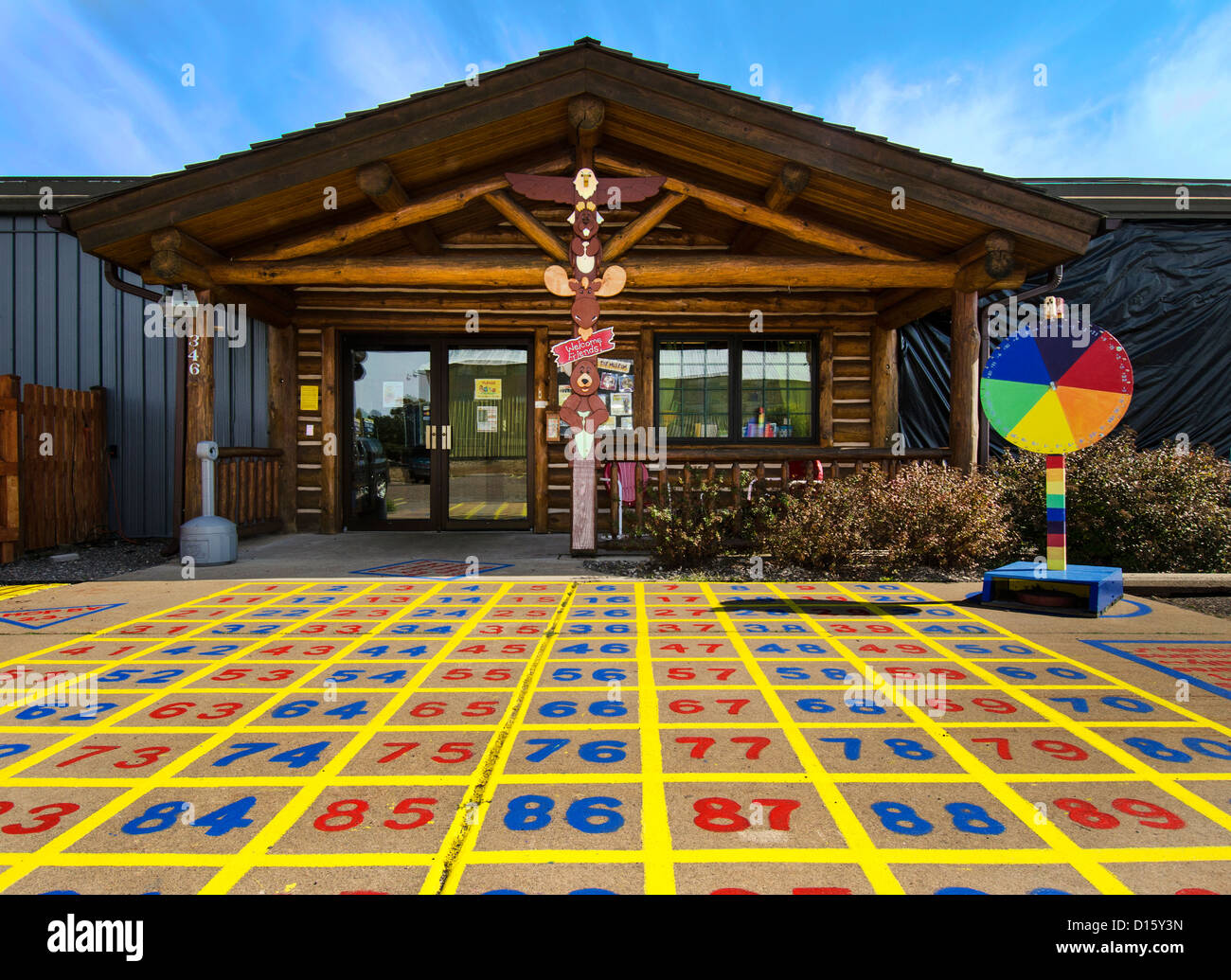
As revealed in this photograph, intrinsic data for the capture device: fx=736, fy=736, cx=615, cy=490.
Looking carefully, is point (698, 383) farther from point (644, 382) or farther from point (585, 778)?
point (585, 778)

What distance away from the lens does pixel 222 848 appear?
7.28 feet

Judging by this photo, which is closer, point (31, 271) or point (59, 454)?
point (59, 454)

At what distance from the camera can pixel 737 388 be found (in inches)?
428

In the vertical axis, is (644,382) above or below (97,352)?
below

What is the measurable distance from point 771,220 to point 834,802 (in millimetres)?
7064

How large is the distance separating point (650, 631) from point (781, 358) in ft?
23.3

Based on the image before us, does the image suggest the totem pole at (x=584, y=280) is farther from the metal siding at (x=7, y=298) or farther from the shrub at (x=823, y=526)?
the metal siding at (x=7, y=298)

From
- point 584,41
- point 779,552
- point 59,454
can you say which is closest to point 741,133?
point 584,41

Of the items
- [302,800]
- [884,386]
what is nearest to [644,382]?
[884,386]

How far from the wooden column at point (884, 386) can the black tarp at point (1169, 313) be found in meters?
1.52

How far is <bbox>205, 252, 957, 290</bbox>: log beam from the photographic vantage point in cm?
814

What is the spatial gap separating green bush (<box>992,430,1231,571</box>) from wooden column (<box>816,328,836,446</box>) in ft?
12.2

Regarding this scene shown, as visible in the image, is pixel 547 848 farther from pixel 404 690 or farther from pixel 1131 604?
pixel 1131 604

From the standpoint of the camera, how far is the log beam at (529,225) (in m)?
8.04
